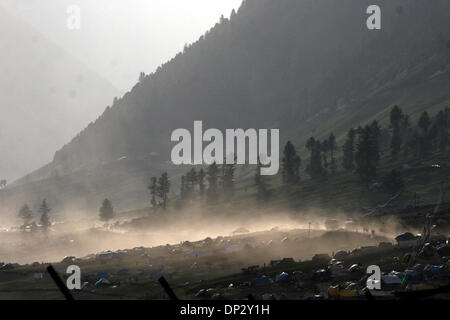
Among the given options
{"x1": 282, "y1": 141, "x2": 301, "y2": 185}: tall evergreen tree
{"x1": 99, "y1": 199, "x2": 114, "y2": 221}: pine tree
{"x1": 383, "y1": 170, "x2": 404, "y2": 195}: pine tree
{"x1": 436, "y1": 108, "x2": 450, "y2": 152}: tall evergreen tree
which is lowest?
{"x1": 99, "y1": 199, "x2": 114, "y2": 221}: pine tree

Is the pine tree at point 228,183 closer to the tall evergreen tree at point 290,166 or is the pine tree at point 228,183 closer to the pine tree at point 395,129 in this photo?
the tall evergreen tree at point 290,166

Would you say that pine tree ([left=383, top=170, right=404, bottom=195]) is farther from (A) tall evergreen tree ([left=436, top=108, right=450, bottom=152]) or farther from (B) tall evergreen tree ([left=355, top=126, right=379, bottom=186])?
(A) tall evergreen tree ([left=436, top=108, right=450, bottom=152])

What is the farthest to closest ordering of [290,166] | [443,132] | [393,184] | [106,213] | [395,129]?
[290,166] → [395,129] → [443,132] → [106,213] → [393,184]

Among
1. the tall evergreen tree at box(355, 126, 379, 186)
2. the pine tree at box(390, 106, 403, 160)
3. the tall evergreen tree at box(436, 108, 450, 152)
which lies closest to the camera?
the tall evergreen tree at box(355, 126, 379, 186)

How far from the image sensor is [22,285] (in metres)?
88.5

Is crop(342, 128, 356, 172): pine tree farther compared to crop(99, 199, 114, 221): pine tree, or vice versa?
crop(342, 128, 356, 172): pine tree

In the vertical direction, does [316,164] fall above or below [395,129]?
below

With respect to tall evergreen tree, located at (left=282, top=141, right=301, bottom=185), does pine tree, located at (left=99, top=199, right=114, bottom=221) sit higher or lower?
lower

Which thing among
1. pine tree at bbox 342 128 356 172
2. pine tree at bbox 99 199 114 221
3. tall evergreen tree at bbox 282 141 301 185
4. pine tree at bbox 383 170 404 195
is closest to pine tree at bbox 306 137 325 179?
tall evergreen tree at bbox 282 141 301 185

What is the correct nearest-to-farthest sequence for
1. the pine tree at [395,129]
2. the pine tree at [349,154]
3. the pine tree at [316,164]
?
the pine tree at [349,154], the pine tree at [395,129], the pine tree at [316,164]

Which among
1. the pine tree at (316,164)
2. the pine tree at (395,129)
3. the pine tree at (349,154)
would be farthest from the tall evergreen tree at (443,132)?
the pine tree at (316,164)

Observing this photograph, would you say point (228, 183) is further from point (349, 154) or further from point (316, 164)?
point (349, 154)

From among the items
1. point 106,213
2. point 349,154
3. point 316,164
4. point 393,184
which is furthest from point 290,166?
point 106,213
